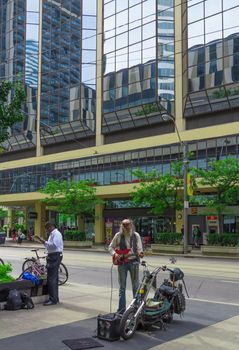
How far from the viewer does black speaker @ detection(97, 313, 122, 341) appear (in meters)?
7.08

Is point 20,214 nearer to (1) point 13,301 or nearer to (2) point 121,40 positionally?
(2) point 121,40

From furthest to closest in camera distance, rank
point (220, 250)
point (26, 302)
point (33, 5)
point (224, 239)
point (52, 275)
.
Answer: point (33, 5)
point (224, 239)
point (220, 250)
point (52, 275)
point (26, 302)

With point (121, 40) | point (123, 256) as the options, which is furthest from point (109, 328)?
point (121, 40)

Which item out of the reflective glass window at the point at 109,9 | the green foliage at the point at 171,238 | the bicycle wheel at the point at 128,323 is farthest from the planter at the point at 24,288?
the reflective glass window at the point at 109,9

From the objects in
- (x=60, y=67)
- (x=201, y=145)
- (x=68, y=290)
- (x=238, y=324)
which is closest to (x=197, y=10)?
(x=201, y=145)

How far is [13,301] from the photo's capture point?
9344 millimetres

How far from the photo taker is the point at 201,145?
3909 centimetres

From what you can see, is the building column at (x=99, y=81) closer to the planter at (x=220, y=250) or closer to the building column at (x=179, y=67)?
the building column at (x=179, y=67)

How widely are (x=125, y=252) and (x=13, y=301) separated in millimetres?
2604

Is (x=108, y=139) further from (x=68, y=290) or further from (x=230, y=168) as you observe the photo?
(x=68, y=290)

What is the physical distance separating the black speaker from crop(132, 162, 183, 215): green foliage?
2841cm

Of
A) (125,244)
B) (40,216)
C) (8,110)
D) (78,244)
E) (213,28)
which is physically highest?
(213,28)

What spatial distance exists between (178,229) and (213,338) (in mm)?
35487

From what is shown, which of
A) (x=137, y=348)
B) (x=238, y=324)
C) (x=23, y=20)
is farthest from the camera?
(x=23, y=20)
